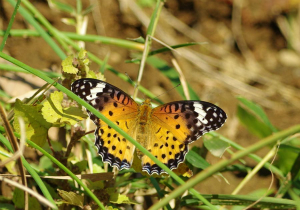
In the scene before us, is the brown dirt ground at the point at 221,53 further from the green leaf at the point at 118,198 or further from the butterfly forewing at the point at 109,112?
the green leaf at the point at 118,198

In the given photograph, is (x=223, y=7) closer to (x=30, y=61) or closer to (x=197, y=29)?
(x=197, y=29)

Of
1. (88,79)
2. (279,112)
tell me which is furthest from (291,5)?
(88,79)

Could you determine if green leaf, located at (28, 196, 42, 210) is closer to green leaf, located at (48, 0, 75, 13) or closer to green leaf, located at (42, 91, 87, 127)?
green leaf, located at (42, 91, 87, 127)

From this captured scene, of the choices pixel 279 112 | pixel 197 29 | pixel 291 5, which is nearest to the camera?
pixel 279 112

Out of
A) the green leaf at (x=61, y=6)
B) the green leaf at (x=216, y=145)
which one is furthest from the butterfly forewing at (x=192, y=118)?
the green leaf at (x=61, y=6)

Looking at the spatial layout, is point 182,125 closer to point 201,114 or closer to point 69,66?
point 201,114

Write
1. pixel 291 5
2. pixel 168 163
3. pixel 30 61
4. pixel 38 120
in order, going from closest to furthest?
1. pixel 38 120
2. pixel 168 163
3. pixel 30 61
4. pixel 291 5

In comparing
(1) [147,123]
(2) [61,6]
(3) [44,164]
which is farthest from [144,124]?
Result: (2) [61,6]
